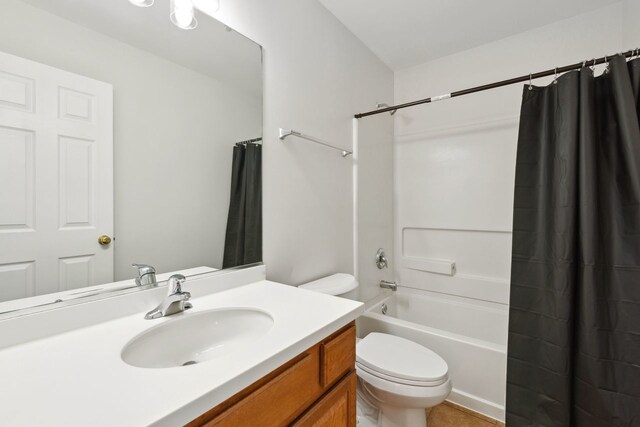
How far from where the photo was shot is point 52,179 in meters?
0.74

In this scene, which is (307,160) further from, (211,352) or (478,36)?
(478,36)

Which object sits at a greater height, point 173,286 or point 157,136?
point 157,136

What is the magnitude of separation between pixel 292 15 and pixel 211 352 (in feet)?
5.21

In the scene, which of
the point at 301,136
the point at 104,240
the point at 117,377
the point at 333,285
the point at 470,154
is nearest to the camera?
the point at 117,377

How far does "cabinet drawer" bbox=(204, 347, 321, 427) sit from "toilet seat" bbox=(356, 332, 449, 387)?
61cm

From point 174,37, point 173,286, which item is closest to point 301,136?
point 174,37

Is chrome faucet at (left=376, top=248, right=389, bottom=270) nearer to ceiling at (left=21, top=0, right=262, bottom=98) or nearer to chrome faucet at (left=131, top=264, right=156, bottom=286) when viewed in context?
ceiling at (left=21, top=0, right=262, bottom=98)

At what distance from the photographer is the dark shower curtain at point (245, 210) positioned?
1188 millimetres

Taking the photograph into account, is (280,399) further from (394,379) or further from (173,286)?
(394,379)

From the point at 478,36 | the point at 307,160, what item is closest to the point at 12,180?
the point at 307,160

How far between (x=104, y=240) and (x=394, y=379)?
4.02 ft

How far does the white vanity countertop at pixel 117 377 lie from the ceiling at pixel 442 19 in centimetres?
180

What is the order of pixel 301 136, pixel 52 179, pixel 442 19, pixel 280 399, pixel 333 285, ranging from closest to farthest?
pixel 280 399
pixel 52 179
pixel 301 136
pixel 333 285
pixel 442 19

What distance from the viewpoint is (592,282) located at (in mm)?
1153
